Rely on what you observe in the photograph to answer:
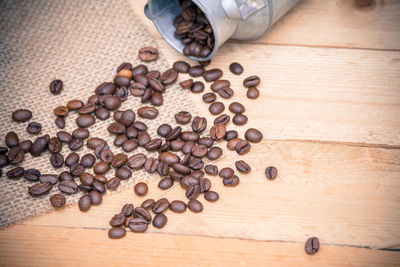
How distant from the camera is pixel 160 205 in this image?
1435 mm

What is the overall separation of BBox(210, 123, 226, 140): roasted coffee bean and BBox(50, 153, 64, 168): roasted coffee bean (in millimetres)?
588

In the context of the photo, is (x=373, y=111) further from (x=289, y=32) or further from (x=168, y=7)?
(x=168, y=7)

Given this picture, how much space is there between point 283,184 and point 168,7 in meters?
0.91

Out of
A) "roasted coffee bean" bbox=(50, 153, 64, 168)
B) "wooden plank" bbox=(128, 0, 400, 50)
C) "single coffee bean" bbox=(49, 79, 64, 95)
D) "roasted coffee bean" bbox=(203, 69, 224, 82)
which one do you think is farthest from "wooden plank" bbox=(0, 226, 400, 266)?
"wooden plank" bbox=(128, 0, 400, 50)

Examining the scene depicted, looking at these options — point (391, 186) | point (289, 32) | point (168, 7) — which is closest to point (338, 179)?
point (391, 186)

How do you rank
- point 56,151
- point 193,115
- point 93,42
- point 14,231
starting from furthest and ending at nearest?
point 93,42 < point 193,115 < point 56,151 < point 14,231

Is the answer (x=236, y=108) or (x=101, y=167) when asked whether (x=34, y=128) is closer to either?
(x=101, y=167)

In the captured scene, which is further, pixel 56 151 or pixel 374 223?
pixel 56 151

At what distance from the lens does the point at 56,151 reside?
5.05ft

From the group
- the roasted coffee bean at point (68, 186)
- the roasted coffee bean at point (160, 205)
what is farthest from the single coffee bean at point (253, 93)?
the roasted coffee bean at point (68, 186)

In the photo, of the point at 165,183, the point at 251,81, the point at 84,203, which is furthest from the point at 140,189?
the point at 251,81

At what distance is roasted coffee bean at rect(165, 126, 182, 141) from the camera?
1554 millimetres

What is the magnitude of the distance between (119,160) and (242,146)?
1.57 feet

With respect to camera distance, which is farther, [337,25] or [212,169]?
[337,25]
